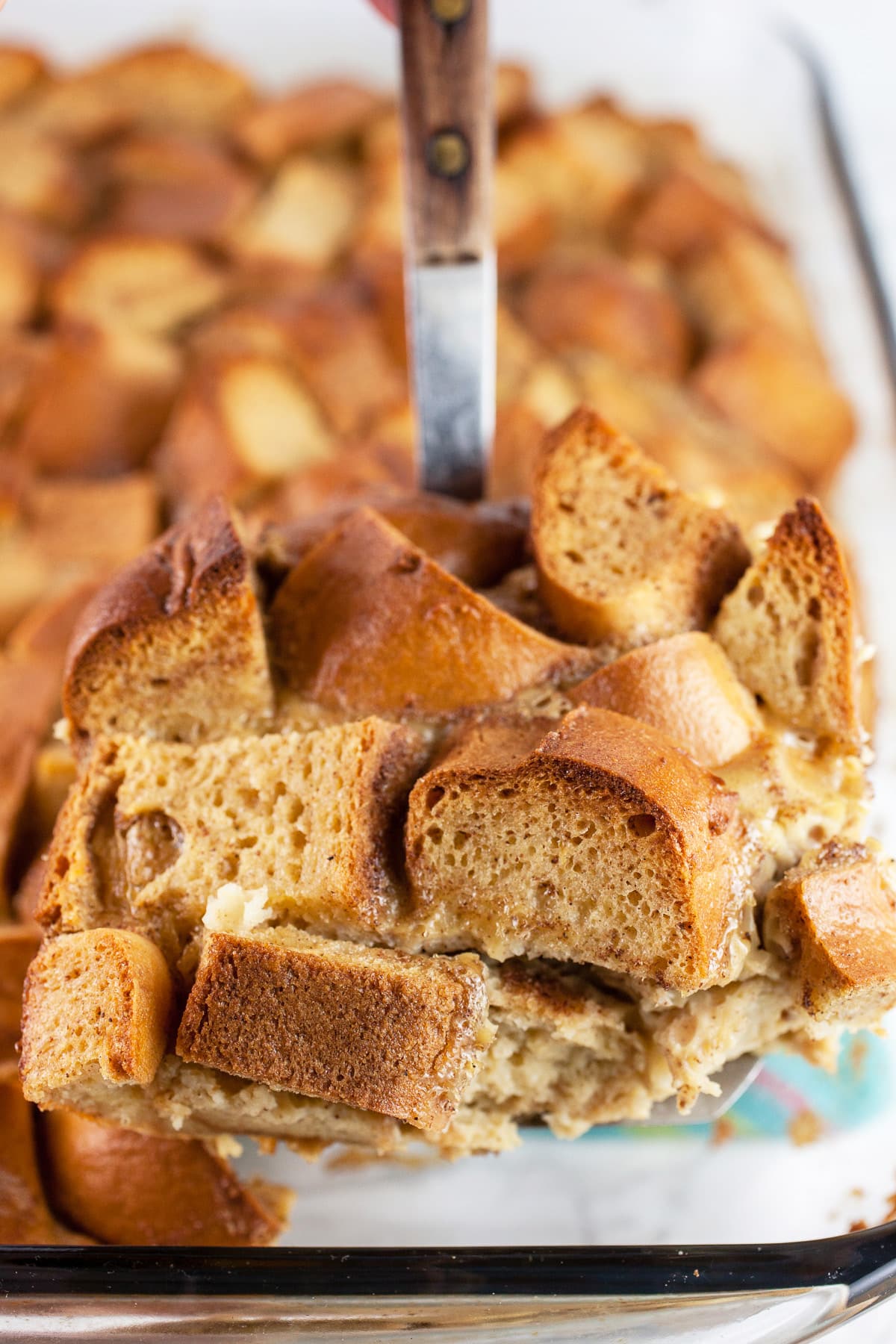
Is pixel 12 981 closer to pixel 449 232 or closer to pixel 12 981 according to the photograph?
pixel 12 981

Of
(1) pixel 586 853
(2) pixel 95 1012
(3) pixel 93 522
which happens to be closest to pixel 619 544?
(1) pixel 586 853

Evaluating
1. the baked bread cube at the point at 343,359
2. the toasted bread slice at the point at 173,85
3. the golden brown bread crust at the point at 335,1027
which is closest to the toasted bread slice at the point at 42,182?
the toasted bread slice at the point at 173,85

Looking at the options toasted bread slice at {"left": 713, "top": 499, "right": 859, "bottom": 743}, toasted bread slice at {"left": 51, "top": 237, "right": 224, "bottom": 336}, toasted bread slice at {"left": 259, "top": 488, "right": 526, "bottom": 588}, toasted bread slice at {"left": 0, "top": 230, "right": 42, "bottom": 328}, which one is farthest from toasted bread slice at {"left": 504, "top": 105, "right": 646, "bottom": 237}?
toasted bread slice at {"left": 713, "top": 499, "right": 859, "bottom": 743}

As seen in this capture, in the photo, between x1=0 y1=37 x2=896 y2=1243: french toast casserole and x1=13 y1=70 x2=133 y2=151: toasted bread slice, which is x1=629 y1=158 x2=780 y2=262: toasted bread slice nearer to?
x1=13 y1=70 x2=133 y2=151: toasted bread slice

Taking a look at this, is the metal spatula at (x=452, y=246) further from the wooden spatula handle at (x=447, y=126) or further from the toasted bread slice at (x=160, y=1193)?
the toasted bread slice at (x=160, y=1193)

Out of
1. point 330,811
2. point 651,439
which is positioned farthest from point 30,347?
point 330,811

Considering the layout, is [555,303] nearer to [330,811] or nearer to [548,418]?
[548,418]
